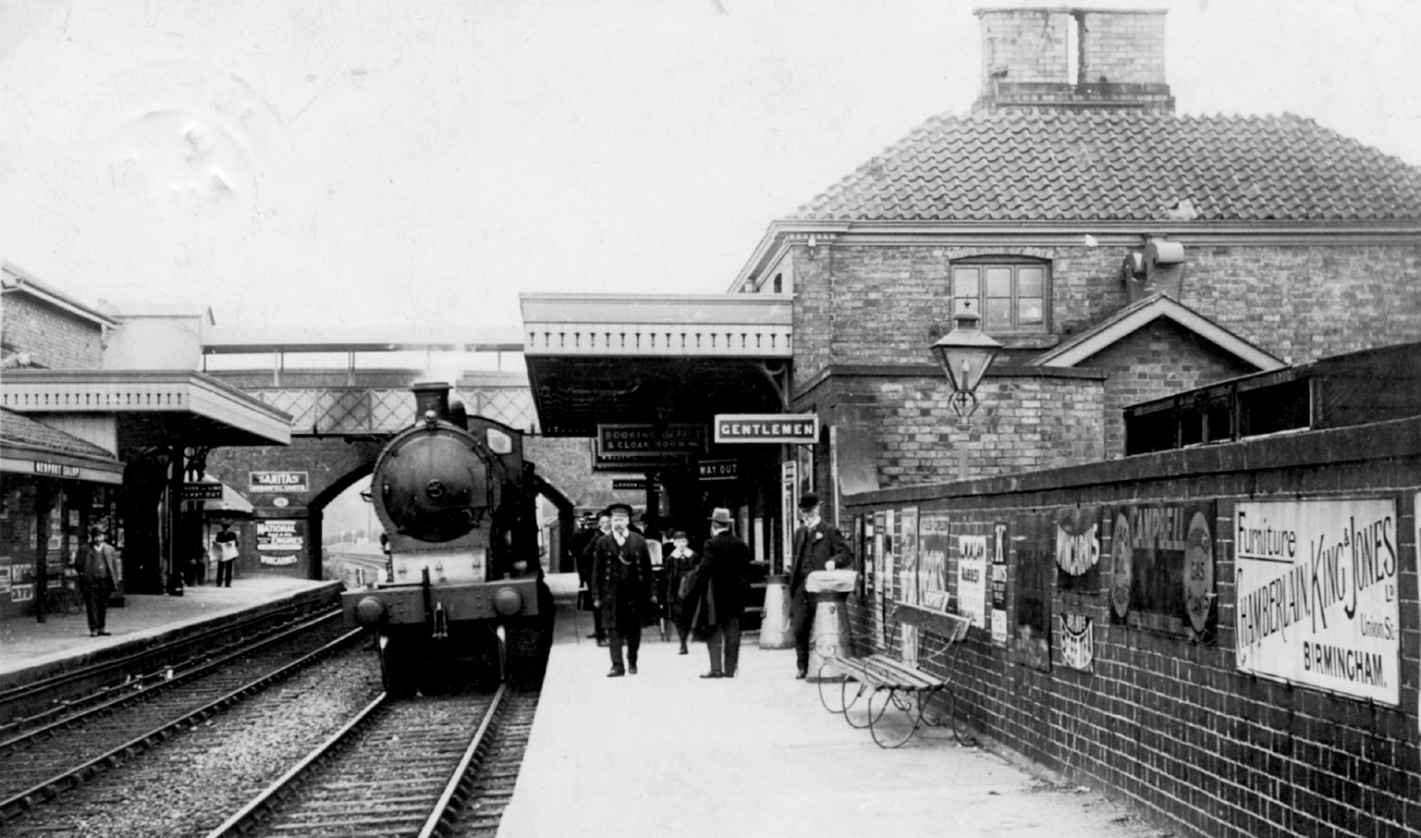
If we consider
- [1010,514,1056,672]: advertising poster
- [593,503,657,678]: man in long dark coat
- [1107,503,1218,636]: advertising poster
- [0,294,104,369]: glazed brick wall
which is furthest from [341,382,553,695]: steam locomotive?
[0,294,104,369]: glazed brick wall

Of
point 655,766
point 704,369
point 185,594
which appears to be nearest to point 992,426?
point 704,369

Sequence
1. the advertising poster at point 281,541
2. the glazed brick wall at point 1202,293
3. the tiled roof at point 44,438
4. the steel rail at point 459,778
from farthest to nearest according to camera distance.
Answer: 1. the advertising poster at point 281,541
2. the tiled roof at point 44,438
3. the glazed brick wall at point 1202,293
4. the steel rail at point 459,778

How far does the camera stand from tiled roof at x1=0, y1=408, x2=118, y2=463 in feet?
69.9

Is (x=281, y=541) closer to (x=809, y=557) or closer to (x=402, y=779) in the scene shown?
(x=809, y=557)

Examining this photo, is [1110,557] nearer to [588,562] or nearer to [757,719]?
[757,719]

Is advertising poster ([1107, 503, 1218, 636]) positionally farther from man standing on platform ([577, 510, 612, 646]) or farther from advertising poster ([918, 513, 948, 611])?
man standing on platform ([577, 510, 612, 646])

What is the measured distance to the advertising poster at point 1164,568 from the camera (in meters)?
6.07

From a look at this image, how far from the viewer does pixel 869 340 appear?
1816 centimetres

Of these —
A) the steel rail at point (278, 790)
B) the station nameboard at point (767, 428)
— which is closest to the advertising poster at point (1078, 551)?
the steel rail at point (278, 790)

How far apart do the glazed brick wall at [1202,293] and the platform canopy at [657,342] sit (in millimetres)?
941

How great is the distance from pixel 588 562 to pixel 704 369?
2855 mm

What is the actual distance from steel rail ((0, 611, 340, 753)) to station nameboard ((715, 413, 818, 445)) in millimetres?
6684

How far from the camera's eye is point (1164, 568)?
6.49 m

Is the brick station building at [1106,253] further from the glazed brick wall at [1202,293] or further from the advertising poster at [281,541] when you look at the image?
the advertising poster at [281,541]
